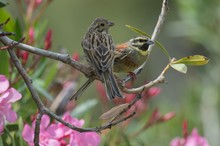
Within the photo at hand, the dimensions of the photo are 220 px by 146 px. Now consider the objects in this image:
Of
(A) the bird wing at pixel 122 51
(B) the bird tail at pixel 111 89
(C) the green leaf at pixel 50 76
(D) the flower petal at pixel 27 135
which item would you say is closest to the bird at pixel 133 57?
(A) the bird wing at pixel 122 51

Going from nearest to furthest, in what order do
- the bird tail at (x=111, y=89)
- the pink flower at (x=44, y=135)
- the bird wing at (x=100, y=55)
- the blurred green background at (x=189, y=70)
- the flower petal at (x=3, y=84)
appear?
the flower petal at (x=3, y=84) → the pink flower at (x=44, y=135) → the bird tail at (x=111, y=89) → the bird wing at (x=100, y=55) → the blurred green background at (x=189, y=70)

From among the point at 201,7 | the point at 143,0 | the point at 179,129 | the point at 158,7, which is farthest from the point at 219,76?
the point at 143,0

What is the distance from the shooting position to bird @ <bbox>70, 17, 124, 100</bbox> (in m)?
2.38

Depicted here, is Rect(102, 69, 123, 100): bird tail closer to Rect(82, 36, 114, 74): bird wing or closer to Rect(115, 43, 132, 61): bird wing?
Rect(82, 36, 114, 74): bird wing

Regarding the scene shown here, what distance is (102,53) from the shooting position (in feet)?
9.03

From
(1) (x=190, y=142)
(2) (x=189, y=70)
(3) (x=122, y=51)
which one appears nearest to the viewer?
(1) (x=190, y=142)

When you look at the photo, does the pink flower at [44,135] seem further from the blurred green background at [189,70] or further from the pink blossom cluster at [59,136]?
the blurred green background at [189,70]

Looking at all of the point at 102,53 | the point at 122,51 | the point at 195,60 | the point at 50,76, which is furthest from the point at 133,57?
the point at 195,60

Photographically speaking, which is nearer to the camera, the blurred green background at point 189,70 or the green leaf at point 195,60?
the green leaf at point 195,60

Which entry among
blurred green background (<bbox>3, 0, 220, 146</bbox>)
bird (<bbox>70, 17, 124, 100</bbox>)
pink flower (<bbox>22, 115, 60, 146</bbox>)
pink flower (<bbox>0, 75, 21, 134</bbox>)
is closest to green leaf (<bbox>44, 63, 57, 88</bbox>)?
bird (<bbox>70, 17, 124, 100</bbox>)

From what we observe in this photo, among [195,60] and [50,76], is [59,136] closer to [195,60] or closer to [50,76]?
[195,60]

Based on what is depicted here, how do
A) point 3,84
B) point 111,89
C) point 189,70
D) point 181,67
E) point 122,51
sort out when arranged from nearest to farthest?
point 3,84, point 181,67, point 111,89, point 122,51, point 189,70

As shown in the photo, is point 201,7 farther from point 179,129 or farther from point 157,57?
point 157,57

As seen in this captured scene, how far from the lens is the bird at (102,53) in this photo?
7.80 ft
